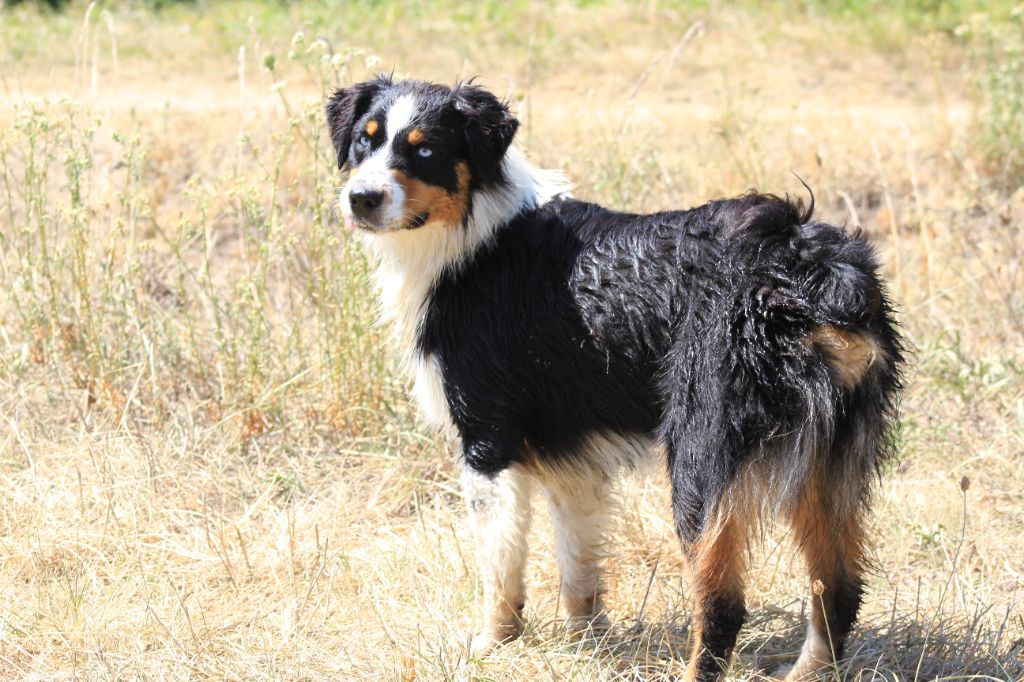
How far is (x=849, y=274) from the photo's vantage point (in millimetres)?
3049

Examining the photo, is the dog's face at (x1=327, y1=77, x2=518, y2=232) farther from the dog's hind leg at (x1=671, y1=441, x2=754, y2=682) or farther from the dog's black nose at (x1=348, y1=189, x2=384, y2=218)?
the dog's hind leg at (x1=671, y1=441, x2=754, y2=682)

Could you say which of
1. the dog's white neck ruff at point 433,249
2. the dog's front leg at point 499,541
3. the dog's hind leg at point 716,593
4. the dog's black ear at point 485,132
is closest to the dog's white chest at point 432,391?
the dog's white neck ruff at point 433,249

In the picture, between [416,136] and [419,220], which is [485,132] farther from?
[419,220]

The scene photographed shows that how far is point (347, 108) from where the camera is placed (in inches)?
152

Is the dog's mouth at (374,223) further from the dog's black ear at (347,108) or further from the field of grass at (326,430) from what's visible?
the field of grass at (326,430)

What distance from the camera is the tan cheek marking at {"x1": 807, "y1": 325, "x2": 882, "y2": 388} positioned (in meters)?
3.00

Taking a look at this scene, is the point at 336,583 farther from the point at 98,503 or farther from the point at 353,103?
the point at 353,103

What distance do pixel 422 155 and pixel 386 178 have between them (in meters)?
0.16

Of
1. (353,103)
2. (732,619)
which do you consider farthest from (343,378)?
(732,619)

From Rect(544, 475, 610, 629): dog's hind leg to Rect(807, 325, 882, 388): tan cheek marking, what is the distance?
111 cm

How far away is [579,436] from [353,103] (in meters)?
1.33

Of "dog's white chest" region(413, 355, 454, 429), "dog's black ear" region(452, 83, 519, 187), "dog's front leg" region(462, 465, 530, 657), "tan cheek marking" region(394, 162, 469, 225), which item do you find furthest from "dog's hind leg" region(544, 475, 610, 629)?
"dog's black ear" region(452, 83, 519, 187)

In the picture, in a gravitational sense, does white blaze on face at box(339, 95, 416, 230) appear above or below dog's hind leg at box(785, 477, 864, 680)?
above

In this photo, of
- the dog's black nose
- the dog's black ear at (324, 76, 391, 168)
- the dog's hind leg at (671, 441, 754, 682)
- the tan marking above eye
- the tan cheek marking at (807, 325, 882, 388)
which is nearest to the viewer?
the tan cheek marking at (807, 325, 882, 388)
